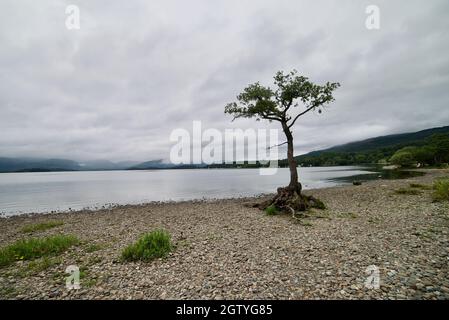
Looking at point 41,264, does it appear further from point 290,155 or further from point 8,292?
point 290,155

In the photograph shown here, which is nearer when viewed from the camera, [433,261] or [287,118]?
[433,261]

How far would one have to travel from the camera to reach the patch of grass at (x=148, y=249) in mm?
8953

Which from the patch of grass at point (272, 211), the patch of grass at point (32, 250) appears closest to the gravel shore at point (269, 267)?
the patch of grass at point (32, 250)

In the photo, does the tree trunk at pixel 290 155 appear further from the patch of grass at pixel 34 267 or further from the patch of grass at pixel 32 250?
the patch of grass at pixel 34 267

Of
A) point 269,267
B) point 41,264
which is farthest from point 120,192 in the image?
point 269,267

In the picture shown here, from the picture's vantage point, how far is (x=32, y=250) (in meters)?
10.0

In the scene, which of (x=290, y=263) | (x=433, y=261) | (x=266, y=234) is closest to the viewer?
(x=433, y=261)

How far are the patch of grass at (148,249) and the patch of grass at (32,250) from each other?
4.24 meters

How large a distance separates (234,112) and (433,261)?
17847 mm

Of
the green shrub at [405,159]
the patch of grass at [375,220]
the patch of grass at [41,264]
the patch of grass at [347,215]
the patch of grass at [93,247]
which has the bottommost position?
the patch of grass at [93,247]

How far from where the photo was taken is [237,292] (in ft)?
20.0

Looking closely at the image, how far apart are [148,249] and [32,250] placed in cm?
593
